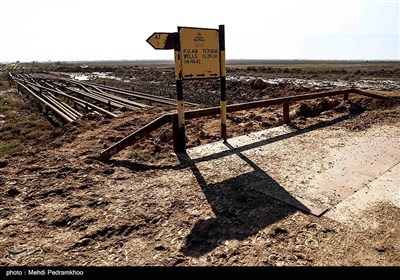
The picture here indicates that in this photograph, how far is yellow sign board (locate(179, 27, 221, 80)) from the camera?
6227 millimetres

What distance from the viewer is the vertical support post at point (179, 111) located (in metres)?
6.12

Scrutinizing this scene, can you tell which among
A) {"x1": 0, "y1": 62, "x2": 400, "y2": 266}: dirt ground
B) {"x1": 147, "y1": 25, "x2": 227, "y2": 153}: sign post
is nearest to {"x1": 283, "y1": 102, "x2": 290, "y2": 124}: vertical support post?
{"x1": 147, "y1": 25, "x2": 227, "y2": 153}: sign post

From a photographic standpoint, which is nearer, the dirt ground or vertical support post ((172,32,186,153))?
the dirt ground

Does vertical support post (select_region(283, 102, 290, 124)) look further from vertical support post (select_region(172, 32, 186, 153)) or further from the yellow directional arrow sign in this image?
the yellow directional arrow sign

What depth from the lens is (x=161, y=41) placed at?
5.95 meters

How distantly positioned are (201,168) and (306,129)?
421cm

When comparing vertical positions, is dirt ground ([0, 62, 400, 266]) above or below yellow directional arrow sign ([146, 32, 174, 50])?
below

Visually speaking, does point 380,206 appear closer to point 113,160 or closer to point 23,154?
point 113,160

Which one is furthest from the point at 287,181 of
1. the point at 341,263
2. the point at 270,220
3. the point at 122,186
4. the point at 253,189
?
the point at 122,186

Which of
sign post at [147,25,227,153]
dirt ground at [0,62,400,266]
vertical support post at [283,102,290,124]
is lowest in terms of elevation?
dirt ground at [0,62,400,266]

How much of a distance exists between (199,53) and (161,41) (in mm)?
879

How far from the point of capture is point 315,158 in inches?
246

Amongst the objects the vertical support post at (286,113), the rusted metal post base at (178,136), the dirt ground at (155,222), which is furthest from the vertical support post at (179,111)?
the vertical support post at (286,113)

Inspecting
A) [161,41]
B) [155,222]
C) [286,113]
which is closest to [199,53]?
[161,41]
